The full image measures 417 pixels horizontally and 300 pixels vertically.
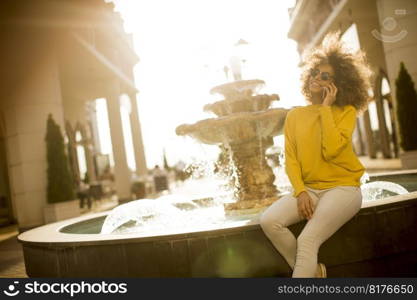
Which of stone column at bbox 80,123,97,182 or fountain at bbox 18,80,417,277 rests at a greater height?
stone column at bbox 80,123,97,182

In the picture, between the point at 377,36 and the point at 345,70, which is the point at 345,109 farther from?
the point at 377,36

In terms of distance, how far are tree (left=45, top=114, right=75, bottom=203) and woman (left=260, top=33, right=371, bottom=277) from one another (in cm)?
1124

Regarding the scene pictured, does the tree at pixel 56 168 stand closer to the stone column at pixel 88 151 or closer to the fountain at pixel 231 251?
the fountain at pixel 231 251

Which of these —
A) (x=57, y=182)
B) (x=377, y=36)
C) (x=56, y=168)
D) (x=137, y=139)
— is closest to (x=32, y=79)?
(x=56, y=168)

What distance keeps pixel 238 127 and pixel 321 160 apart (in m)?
2.96

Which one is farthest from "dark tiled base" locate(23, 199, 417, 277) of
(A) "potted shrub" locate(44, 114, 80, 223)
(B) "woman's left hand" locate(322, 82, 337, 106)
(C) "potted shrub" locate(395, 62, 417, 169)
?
(A) "potted shrub" locate(44, 114, 80, 223)

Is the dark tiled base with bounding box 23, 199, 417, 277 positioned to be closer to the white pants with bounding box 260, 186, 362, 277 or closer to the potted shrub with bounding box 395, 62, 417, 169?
the white pants with bounding box 260, 186, 362, 277

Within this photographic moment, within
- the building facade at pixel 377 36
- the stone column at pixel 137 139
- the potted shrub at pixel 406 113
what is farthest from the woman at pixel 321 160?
the stone column at pixel 137 139

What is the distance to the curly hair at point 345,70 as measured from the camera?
2.90 meters

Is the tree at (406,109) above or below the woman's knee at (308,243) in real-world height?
above

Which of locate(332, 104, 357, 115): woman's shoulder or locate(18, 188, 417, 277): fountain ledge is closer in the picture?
locate(332, 104, 357, 115): woman's shoulder

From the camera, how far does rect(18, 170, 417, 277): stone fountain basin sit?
3.07 m

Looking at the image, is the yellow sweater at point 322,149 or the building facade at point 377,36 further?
the building facade at point 377,36

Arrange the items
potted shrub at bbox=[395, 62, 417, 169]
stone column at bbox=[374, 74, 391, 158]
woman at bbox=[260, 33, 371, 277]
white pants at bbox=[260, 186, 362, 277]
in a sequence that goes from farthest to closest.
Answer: stone column at bbox=[374, 74, 391, 158] < potted shrub at bbox=[395, 62, 417, 169] < woman at bbox=[260, 33, 371, 277] < white pants at bbox=[260, 186, 362, 277]
